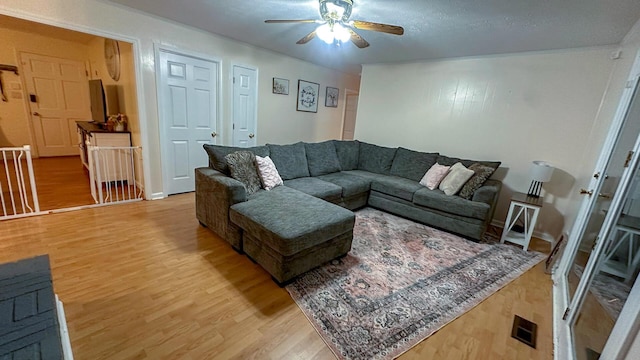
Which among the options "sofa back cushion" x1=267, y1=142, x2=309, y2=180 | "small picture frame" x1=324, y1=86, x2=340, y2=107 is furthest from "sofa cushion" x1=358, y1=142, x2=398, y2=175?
"small picture frame" x1=324, y1=86, x2=340, y2=107

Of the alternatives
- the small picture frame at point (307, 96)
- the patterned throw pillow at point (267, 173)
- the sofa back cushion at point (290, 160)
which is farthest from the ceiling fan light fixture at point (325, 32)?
the small picture frame at point (307, 96)

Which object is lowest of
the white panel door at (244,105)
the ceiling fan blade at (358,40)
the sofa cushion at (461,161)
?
the sofa cushion at (461,161)

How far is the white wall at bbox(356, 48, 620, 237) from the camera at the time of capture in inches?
116

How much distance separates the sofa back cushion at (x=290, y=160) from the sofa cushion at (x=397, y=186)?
104 centimetres

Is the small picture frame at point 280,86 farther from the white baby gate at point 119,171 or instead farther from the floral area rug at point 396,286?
the floral area rug at point 396,286

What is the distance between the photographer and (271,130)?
15.9ft

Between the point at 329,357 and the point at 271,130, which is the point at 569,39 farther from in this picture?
the point at 271,130

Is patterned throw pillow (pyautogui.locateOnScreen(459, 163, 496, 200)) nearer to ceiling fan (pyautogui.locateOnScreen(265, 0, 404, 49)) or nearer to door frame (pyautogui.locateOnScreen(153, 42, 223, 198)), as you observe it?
ceiling fan (pyautogui.locateOnScreen(265, 0, 404, 49))

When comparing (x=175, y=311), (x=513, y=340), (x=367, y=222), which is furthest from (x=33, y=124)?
(x=513, y=340)

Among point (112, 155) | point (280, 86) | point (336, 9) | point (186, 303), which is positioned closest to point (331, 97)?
point (280, 86)

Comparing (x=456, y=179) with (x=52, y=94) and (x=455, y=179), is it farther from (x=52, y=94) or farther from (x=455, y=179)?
(x=52, y=94)

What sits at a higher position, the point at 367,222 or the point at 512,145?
the point at 512,145

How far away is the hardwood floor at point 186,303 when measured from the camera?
148 cm

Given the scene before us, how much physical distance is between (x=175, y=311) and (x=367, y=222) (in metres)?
2.26
